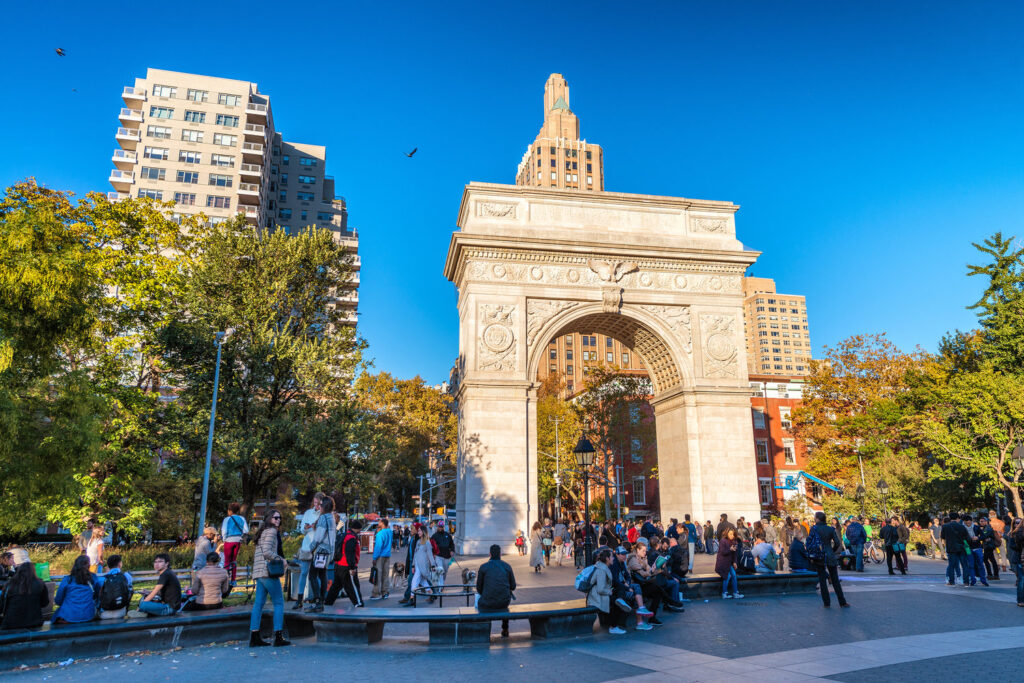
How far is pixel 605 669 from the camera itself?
7.48 m

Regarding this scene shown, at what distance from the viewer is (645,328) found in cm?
2969

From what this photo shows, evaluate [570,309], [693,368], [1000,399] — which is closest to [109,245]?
[570,309]

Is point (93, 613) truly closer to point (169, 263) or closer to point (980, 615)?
point (980, 615)

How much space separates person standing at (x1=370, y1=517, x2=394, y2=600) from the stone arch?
48.0ft

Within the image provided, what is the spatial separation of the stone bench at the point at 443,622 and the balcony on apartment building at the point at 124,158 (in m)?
64.5

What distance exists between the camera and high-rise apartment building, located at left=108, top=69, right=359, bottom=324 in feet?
198

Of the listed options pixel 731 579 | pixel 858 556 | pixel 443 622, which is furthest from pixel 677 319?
pixel 443 622

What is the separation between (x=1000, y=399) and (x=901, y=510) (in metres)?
10.2

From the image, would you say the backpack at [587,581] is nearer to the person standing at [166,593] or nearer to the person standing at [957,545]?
the person standing at [166,593]

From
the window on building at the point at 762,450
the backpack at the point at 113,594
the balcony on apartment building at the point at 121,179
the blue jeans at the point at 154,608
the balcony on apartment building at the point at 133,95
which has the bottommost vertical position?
the blue jeans at the point at 154,608

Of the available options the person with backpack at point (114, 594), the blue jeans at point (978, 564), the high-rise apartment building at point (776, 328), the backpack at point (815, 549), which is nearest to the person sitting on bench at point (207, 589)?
the person with backpack at point (114, 594)

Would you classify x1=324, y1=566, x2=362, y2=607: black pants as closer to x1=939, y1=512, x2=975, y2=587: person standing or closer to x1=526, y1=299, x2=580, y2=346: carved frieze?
x1=939, y1=512, x2=975, y2=587: person standing

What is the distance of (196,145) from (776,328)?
155434 millimetres

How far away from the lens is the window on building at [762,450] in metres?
52.1
